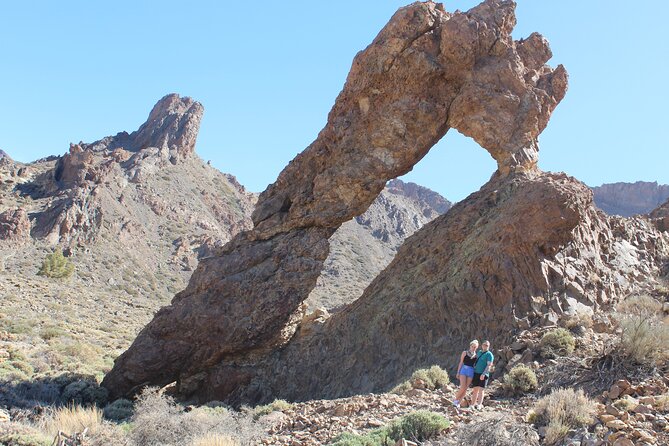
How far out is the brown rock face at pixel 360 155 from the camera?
18.4 metres

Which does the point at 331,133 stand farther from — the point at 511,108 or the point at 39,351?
the point at 39,351

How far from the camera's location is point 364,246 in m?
75.5

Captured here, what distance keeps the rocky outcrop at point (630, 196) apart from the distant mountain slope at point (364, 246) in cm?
3057

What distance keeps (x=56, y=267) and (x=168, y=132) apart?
160 feet

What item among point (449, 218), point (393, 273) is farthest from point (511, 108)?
point (393, 273)

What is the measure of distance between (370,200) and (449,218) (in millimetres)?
2812

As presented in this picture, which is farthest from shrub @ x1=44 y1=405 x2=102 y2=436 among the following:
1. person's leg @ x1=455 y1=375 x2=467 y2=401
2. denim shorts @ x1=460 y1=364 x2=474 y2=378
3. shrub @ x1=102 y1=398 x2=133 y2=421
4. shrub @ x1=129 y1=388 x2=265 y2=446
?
denim shorts @ x1=460 y1=364 x2=474 y2=378

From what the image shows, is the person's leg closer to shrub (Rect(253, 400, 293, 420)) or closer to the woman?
the woman

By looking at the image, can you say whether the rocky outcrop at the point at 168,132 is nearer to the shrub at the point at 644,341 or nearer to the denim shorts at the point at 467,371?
the denim shorts at the point at 467,371

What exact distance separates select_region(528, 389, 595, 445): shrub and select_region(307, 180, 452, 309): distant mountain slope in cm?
3322

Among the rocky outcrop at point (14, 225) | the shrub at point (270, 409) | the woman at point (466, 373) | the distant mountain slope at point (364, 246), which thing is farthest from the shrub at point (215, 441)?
the rocky outcrop at point (14, 225)

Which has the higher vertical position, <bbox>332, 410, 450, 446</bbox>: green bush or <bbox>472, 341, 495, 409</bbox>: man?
<bbox>472, 341, 495, 409</bbox>: man

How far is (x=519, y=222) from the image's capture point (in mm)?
14969

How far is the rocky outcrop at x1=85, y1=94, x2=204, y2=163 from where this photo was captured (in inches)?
3398
